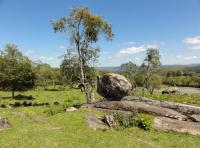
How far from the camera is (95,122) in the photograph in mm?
29531

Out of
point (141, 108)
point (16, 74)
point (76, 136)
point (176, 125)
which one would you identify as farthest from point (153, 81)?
point (76, 136)

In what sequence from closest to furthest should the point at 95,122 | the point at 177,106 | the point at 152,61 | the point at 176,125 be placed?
the point at 95,122 → the point at 176,125 → the point at 177,106 → the point at 152,61

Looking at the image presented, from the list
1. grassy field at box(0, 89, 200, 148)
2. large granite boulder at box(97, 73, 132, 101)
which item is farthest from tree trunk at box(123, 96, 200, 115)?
grassy field at box(0, 89, 200, 148)

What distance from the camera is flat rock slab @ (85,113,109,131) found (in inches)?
1092

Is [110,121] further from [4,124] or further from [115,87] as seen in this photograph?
[4,124]

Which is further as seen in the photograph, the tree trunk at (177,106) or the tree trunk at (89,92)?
the tree trunk at (89,92)

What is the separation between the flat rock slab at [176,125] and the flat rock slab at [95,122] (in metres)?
6.14

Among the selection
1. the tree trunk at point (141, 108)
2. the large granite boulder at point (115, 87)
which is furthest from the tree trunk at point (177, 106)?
the large granite boulder at point (115, 87)

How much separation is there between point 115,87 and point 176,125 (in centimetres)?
979

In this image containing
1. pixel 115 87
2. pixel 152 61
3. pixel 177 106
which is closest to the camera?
pixel 177 106

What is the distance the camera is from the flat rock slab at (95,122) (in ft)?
91.0

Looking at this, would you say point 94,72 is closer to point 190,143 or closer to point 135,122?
point 135,122

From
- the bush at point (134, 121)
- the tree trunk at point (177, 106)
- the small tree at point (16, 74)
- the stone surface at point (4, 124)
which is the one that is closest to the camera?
the stone surface at point (4, 124)

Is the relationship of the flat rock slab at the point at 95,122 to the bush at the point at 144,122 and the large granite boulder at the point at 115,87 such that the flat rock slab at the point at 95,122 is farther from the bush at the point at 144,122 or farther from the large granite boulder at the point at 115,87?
the large granite boulder at the point at 115,87
